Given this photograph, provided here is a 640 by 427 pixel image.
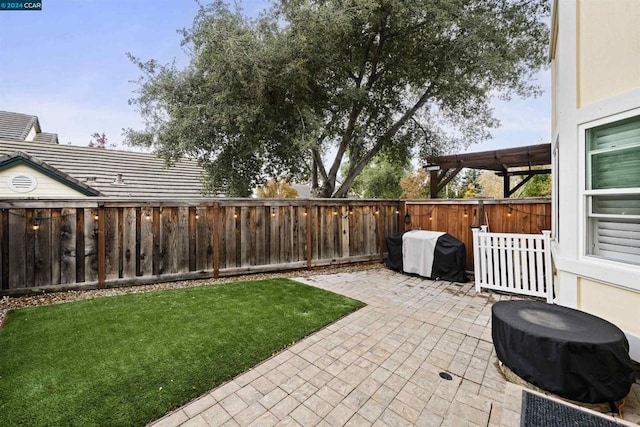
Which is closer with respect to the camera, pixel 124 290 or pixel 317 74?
pixel 124 290

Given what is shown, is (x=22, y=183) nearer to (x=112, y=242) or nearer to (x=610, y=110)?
(x=112, y=242)

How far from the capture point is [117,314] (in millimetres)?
3498

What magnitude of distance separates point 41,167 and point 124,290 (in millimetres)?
5270

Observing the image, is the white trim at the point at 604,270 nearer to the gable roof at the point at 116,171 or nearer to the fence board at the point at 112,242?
the fence board at the point at 112,242

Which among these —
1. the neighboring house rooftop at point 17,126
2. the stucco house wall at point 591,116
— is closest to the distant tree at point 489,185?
the stucco house wall at point 591,116

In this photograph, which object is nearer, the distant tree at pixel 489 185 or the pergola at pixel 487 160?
the pergola at pixel 487 160

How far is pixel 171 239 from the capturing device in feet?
16.2

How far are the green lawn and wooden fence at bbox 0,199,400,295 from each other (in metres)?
0.71

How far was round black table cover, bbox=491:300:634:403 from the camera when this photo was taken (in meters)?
1.87

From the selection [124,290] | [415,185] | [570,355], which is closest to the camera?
[570,355]

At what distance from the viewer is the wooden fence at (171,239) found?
406 centimetres

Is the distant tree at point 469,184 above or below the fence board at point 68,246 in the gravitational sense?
above

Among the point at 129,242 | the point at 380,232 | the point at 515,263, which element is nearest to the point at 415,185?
the point at 380,232

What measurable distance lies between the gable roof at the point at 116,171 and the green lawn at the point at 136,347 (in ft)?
18.5
